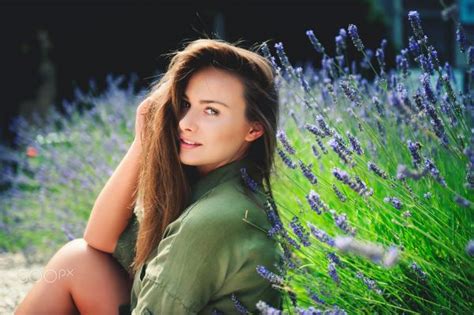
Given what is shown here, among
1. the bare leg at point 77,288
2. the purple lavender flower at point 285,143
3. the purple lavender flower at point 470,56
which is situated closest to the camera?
the purple lavender flower at point 470,56

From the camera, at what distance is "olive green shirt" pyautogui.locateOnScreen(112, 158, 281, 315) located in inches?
65.1

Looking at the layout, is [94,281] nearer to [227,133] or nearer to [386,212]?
[227,133]

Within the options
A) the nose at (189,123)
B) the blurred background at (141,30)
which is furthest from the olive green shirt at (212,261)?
the blurred background at (141,30)

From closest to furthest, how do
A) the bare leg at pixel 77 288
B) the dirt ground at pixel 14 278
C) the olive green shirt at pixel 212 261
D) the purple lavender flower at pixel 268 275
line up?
the purple lavender flower at pixel 268 275 < the olive green shirt at pixel 212 261 < the bare leg at pixel 77 288 < the dirt ground at pixel 14 278

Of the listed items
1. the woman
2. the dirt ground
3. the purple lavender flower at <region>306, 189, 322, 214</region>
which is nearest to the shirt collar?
the woman

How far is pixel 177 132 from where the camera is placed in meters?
2.03

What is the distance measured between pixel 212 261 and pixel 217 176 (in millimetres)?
342

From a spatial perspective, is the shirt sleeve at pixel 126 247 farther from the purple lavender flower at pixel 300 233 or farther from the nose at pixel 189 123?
the purple lavender flower at pixel 300 233

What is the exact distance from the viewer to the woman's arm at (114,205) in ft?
7.07

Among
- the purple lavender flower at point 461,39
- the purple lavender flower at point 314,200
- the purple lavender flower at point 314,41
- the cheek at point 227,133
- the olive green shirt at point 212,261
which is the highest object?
the purple lavender flower at point 461,39

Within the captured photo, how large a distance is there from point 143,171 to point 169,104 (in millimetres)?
231

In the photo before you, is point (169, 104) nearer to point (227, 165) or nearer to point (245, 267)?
point (227, 165)

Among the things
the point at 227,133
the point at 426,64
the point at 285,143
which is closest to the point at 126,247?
the point at 227,133

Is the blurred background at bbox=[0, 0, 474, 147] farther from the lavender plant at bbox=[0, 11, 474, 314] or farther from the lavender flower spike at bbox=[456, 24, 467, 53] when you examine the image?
the lavender flower spike at bbox=[456, 24, 467, 53]
